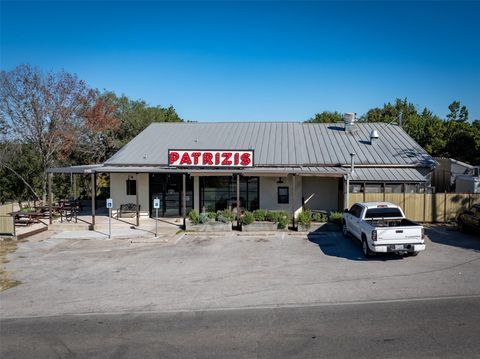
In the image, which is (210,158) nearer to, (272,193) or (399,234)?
(272,193)

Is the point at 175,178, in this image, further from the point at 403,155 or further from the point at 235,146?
the point at 403,155

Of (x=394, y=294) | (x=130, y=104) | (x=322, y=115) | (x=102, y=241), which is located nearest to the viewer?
(x=394, y=294)

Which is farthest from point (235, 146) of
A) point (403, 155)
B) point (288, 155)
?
point (403, 155)

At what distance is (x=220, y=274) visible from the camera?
12.1m

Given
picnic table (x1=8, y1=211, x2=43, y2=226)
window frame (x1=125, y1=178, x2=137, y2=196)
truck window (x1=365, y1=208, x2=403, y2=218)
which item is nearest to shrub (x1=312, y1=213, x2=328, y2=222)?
truck window (x1=365, y1=208, x2=403, y2=218)

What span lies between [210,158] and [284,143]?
612 cm

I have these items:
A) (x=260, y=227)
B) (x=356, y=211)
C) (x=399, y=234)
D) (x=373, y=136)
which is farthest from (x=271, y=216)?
(x=373, y=136)

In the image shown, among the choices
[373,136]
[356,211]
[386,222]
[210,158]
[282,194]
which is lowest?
[386,222]

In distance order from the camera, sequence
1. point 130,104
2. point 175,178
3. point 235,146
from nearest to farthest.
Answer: point 175,178, point 235,146, point 130,104

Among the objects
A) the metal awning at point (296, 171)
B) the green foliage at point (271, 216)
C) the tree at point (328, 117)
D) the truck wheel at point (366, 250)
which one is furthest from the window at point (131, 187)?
the tree at point (328, 117)

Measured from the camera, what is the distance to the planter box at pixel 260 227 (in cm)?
1927

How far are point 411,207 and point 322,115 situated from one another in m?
37.0

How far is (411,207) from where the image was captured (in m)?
21.8

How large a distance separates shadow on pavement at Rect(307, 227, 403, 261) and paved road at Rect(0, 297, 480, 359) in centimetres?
470
